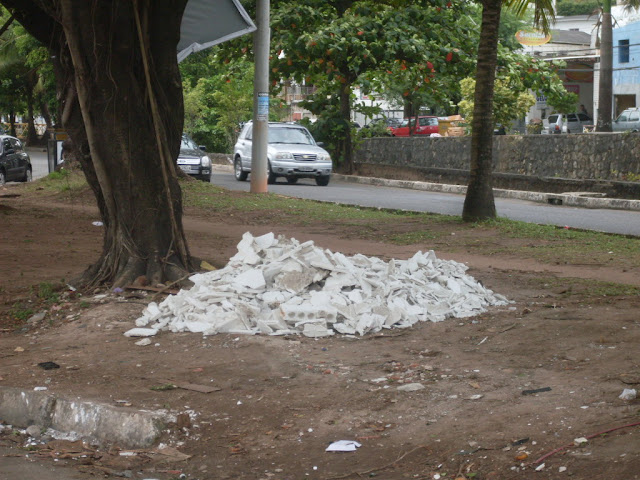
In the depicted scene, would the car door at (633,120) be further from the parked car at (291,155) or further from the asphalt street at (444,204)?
the parked car at (291,155)

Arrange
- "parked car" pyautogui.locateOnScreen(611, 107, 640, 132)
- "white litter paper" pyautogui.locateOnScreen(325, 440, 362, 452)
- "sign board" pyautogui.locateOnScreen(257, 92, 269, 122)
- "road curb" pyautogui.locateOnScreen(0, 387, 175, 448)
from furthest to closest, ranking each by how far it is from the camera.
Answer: "parked car" pyautogui.locateOnScreen(611, 107, 640, 132)
"sign board" pyautogui.locateOnScreen(257, 92, 269, 122)
"road curb" pyautogui.locateOnScreen(0, 387, 175, 448)
"white litter paper" pyautogui.locateOnScreen(325, 440, 362, 452)

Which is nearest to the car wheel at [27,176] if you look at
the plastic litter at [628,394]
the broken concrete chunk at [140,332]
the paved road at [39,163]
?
the paved road at [39,163]

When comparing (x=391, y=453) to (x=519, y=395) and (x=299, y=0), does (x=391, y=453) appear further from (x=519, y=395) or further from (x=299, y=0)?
(x=299, y=0)

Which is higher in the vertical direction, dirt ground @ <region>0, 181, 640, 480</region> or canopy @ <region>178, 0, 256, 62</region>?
canopy @ <region>178, 0, 256, 62</region>

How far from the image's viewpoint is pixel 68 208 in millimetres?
16844

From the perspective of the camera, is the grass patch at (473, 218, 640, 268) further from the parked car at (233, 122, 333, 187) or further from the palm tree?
the parked car at (233, 122, 333, 187)

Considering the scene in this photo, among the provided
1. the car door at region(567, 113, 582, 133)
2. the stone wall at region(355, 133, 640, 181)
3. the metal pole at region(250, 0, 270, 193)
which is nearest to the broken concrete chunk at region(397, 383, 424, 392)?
the metal pole at region(250, 0, 270, 193)

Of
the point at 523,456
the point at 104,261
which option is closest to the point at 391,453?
the point at 523,456

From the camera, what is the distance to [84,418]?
539 centimetres

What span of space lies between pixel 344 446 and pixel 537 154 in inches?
779

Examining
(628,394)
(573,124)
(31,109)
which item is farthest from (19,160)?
(573,124)

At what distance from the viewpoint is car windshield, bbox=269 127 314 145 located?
85.5 ft

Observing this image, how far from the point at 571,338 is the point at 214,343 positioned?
8.77 ft

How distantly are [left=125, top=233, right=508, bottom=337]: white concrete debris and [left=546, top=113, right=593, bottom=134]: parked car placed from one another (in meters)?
38.3
